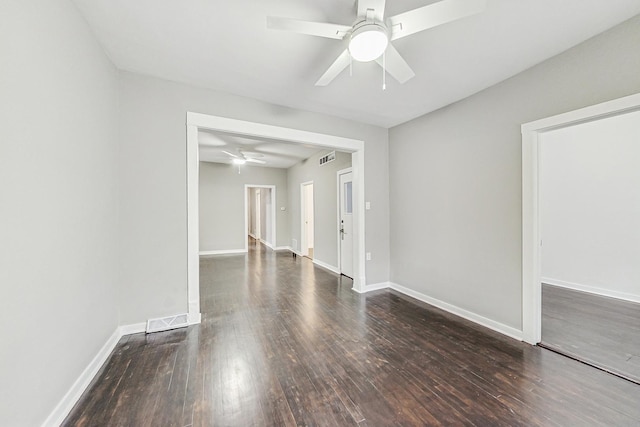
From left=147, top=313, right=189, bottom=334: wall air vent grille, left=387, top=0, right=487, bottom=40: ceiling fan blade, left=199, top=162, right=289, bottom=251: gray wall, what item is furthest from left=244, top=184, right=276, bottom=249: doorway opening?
left=387, top=0, right=487, bottom=40: ceiling fan blade

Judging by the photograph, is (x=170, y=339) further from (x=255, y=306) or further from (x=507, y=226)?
(x=507, y=226)

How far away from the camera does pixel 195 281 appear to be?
2.92 metres

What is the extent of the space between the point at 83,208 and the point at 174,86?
1.72m

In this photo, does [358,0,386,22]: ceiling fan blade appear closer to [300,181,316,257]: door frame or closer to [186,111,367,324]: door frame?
[186,111,367,324]: door frame

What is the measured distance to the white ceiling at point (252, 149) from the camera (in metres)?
5.05

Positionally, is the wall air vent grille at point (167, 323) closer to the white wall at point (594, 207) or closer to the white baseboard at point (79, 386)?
the white baseboard at point (79, 386)

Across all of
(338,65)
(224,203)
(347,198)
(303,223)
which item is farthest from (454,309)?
(224,203)

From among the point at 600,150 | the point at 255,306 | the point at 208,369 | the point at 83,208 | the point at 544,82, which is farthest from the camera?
the point at 600,150

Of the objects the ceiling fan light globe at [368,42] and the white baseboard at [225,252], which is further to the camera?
the white baseboard at [225,252]

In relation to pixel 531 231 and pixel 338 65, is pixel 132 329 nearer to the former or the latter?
pixel 338 65

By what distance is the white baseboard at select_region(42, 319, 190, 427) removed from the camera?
4.94 ft

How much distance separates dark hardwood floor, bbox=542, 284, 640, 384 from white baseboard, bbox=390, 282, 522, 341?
26 cm

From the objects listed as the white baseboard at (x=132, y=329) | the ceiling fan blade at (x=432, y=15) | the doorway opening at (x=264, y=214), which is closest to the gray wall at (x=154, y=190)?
the white baseboard at (x=132, y=329)

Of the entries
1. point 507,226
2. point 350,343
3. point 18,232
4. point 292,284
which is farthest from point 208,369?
point 507,226
